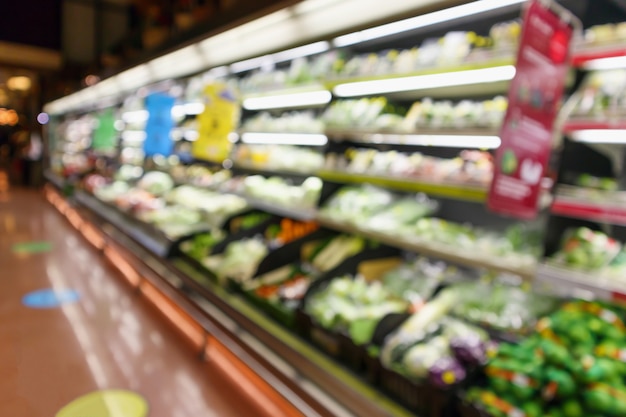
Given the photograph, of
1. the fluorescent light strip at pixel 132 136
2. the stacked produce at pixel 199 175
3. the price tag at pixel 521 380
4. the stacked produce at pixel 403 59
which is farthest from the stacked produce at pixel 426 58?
the fluorescent light strip at pixel 132 136

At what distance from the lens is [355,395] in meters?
2.19

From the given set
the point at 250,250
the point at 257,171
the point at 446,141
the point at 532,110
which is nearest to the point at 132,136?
the point at 257,171

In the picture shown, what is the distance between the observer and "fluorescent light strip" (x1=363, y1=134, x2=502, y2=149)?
3.01 meters

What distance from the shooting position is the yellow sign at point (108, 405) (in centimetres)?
263

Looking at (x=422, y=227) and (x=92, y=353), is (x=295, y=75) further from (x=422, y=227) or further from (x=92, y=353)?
(x=92, y=353)

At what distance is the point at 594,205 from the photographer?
6.31 feet

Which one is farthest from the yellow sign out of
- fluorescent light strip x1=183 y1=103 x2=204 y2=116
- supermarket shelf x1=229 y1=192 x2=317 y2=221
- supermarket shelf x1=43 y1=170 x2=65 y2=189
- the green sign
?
supermarket shelf x1=43 y1=170 x2=65 y2=189

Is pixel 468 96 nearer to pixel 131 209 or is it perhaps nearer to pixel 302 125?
pixel 302 125

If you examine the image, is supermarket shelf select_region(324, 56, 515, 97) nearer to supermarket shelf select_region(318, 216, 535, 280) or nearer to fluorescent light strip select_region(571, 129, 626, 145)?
fluorescent light strip select_region(571, 129, 626, 145)

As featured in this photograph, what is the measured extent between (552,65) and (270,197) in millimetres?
2693

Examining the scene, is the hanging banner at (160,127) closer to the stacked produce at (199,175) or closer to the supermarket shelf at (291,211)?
the stacked produce at (199,175)

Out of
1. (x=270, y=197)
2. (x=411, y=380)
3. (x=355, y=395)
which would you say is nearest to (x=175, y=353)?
(x=270, y=197)

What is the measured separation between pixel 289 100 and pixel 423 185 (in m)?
2.18

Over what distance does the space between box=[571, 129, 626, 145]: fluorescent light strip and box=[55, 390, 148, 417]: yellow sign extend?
2700mm
